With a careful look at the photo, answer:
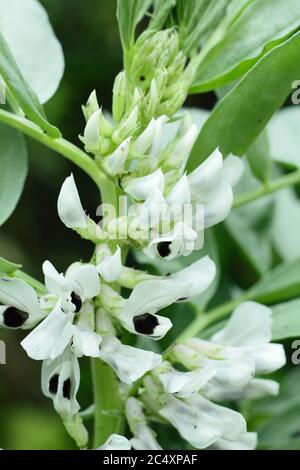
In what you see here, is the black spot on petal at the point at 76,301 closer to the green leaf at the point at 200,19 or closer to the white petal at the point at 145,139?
the white petal at the point at 145,139

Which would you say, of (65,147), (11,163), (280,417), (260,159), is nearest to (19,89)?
(65,147)

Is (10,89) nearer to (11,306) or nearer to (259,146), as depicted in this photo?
(11,306)

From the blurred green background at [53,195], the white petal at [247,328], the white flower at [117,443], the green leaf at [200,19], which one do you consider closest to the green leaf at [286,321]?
the white petal at [247,328]

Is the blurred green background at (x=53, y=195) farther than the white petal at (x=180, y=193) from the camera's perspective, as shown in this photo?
Yes

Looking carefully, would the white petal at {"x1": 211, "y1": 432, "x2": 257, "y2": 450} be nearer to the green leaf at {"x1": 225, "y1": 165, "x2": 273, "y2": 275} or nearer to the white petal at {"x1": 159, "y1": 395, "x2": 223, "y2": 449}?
the white petal at {"x1": 159, "y1": 395, "x2": 223, "y2": 449}

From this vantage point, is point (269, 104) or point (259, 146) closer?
point (269, 104)

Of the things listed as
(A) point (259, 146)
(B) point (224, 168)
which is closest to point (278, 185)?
(A) point (259, 146)

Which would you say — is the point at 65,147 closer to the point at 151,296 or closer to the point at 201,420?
the point at 151,296

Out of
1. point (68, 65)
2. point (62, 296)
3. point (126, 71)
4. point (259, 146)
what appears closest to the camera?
point (62, 296)
